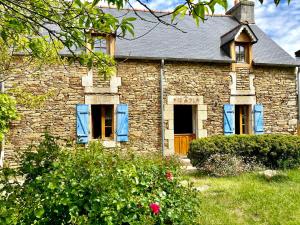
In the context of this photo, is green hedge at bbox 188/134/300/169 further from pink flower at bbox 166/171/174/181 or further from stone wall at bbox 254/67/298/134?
pink flower at bbox 166/171/174/181

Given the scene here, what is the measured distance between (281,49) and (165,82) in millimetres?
5374

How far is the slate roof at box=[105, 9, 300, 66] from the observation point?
429 inches

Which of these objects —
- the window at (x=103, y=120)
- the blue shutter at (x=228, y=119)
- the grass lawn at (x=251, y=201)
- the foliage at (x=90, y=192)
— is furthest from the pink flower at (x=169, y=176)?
the blue shutter at (x=228, y=119)

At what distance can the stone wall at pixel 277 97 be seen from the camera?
39.1 ft

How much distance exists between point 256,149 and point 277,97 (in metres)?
4.14

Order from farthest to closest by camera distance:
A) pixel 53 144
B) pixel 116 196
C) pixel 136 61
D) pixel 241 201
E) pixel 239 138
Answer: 1. pixel 136 61
2. pixel 239 138
3. pixel 241 201
4. pixel 53 144
5. pixel 116 196

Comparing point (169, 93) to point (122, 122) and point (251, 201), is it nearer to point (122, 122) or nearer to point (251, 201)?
point (122, 122)

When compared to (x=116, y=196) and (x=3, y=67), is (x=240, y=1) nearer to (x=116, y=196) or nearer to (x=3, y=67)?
(x=3, y=67)

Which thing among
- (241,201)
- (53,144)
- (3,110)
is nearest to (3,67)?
(3,110)

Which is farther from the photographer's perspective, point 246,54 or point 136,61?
point 246,54

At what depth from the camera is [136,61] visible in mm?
10641

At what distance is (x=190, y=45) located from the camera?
1179cm

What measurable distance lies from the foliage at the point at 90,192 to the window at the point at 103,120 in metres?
7.22

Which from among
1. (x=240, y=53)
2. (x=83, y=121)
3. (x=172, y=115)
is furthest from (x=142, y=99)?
(x=240, y=53)
